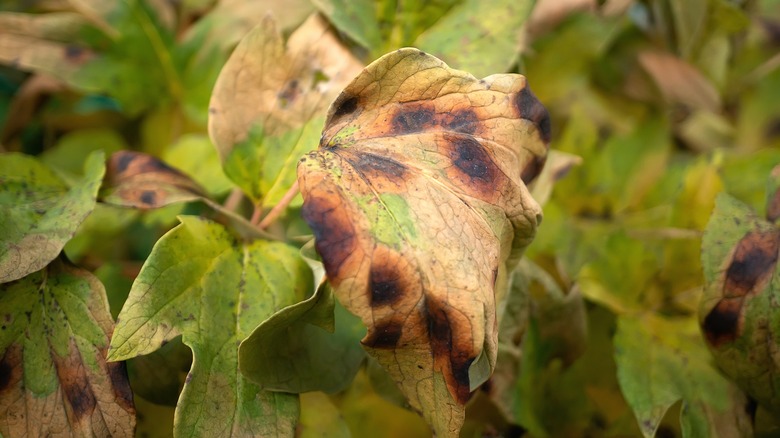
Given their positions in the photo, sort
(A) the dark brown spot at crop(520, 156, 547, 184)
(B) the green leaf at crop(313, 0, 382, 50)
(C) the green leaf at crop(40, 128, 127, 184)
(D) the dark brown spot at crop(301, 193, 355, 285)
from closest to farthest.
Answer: (D) the dark brown spot at crop(301, 193, 355, 285) < (A) the dark brown spot at crop(520, 156, 547, 184) < (B) the green leaf at crop(313, 0, 382, 50) < (C) the green leaf at crop(40, 128, 127, 184)

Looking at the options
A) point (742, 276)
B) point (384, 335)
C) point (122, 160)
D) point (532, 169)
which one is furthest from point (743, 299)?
point (122, 160)

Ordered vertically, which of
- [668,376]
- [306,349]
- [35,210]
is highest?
[35,210]

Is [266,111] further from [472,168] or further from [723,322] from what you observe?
[723,322]

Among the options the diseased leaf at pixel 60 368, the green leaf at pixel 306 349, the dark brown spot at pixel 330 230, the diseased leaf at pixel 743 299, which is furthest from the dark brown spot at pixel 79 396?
the diseased leaf at pixel 743 299

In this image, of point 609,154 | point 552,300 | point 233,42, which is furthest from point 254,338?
point 609,154

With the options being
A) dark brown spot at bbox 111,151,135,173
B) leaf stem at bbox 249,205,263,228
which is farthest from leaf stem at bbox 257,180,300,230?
dark brown spot at bbox 111,151,135,173

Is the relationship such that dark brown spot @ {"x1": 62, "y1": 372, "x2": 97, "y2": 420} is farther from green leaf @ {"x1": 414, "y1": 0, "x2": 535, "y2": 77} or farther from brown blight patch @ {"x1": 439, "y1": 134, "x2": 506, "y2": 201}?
green leaf @ {"x1": 414, "y1": 0, "x2": 535, "y2": 77}
